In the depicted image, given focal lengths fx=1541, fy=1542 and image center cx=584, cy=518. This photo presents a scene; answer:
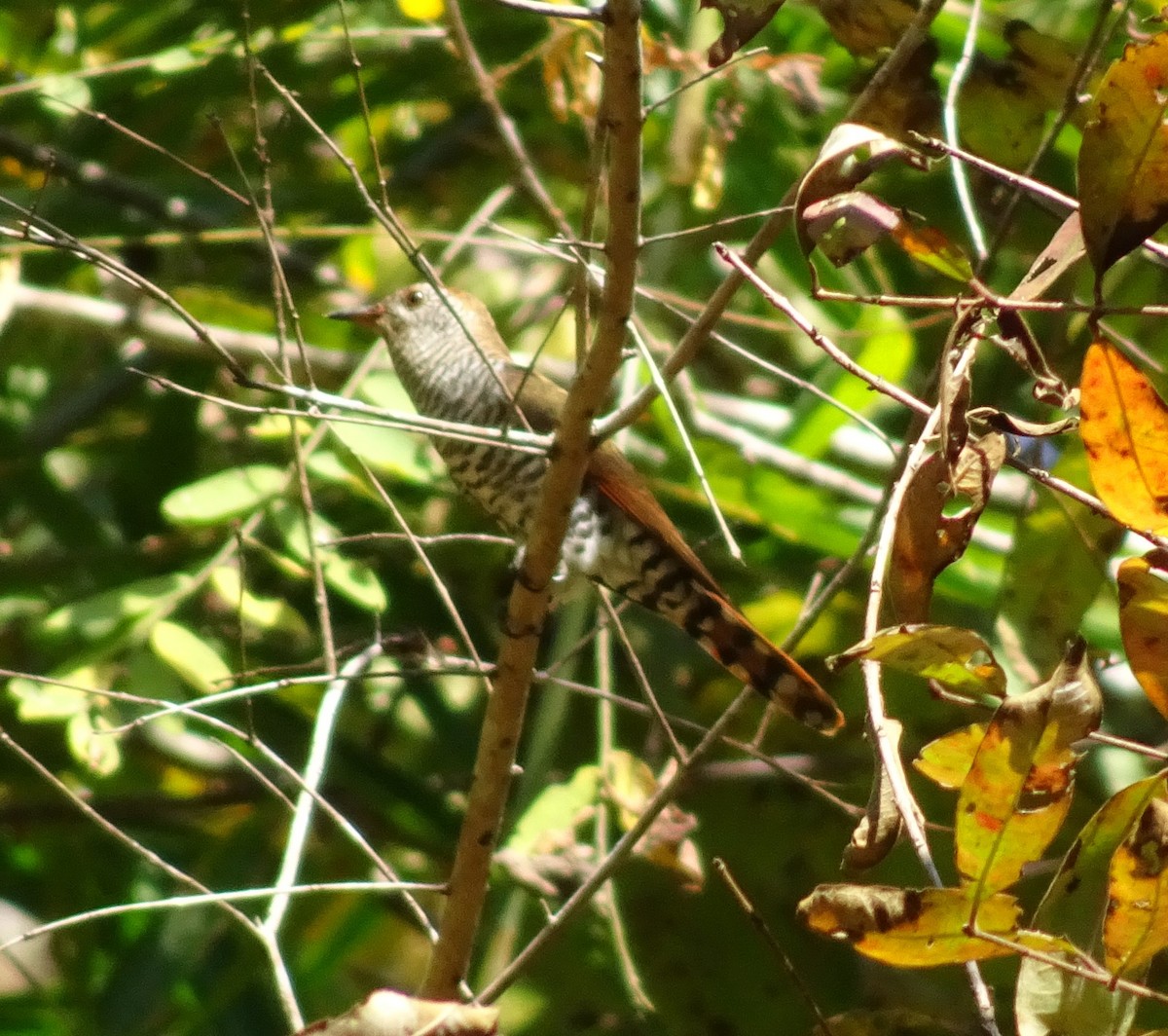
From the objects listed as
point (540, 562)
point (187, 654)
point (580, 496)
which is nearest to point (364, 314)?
point (580, 496)

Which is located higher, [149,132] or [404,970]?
[149,132]

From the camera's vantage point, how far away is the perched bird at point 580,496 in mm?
2961

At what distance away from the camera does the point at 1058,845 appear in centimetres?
325

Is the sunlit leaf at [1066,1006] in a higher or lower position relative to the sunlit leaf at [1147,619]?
lower

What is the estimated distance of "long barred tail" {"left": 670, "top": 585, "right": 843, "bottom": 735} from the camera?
2832 millimetres

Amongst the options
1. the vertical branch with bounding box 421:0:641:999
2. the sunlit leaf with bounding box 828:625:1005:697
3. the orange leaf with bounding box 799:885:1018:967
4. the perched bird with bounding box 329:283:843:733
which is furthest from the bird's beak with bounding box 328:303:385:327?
the orange leaf with bounding box 799:885:1018:967

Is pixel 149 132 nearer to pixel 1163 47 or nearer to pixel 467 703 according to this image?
pixel 467 703

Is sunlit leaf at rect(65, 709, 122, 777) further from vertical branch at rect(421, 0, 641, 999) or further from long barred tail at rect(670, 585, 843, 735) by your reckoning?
long barred tail at rect(670, 585, 843, 735)

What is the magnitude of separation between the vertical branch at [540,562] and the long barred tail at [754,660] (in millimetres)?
750

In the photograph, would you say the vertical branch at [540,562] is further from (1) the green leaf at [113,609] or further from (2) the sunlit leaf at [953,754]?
(1) the green leaf at [113,609]

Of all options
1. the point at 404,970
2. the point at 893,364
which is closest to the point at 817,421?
the point at 893,364

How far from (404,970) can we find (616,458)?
2.70 meters

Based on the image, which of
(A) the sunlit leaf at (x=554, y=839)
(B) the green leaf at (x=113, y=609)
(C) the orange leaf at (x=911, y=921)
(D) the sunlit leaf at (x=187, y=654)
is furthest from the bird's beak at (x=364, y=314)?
(C) the orange leaf at (x=911, y=921)

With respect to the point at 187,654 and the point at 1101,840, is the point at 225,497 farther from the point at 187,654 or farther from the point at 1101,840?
the point at 1101,840
